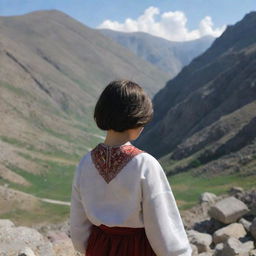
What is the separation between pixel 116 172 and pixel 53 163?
118 meters

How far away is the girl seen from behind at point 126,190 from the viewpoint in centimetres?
465

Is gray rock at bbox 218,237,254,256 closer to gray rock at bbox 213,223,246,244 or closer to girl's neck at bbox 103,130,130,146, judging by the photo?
gray rock at bbox 213,223,246,244

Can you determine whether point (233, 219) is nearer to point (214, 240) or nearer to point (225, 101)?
point (214, 240)

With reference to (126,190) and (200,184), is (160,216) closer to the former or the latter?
(126,190)

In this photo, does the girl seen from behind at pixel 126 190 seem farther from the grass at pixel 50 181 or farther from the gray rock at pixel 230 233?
the grass at pixel 50 181

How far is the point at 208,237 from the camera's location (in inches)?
703

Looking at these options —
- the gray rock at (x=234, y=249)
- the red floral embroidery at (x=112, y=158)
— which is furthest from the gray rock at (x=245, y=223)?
the red floral embroidery at (x=112, y=158)

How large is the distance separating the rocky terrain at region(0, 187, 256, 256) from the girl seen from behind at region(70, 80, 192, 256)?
16.8ft

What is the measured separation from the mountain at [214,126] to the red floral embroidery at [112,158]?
2381 inches

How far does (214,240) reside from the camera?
17453 mm

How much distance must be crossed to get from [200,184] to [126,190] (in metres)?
64.1

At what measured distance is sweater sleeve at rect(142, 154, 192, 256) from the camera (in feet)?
15.2

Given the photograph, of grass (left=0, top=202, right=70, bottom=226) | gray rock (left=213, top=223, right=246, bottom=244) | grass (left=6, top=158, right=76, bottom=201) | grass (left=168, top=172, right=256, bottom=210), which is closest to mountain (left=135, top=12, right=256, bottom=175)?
grass (left=168, top=172, right=256, bottom=210)

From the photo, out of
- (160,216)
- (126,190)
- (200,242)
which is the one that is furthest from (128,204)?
(200,242)
